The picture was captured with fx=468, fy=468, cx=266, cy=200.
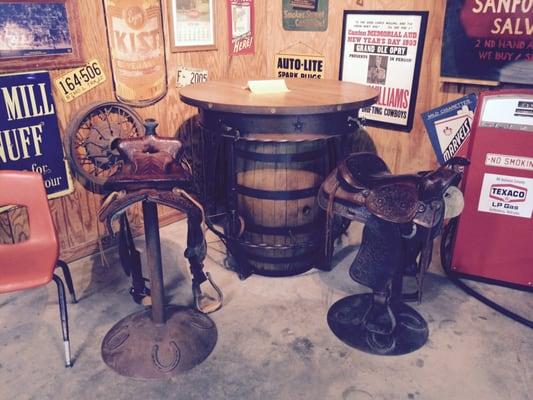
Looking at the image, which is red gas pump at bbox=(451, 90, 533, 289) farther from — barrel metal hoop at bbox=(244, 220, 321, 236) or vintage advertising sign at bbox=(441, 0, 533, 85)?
barrel metal hoop at bbox=(244, 220, 321, 236)

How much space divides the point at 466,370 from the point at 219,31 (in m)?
2.94

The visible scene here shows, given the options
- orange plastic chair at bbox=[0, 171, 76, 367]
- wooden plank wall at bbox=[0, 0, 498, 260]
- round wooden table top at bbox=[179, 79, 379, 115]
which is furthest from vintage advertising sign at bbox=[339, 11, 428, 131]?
orange plastic chair at bbox=[0, 171, 76, 367]

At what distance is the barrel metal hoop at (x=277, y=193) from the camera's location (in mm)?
2799

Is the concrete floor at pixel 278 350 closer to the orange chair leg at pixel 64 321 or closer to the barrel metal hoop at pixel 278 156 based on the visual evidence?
the orange chair leg at pixel 64 321

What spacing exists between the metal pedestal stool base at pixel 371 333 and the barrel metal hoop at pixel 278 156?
885 mm

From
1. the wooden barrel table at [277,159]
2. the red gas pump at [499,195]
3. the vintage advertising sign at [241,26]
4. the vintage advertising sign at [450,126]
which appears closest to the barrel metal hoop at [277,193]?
the wooden barrel table at [277,159]

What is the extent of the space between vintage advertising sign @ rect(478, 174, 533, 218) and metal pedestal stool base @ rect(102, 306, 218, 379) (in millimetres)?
1799

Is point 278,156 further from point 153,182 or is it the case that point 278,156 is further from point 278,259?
point 153,182

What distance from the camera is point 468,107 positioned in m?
3.16

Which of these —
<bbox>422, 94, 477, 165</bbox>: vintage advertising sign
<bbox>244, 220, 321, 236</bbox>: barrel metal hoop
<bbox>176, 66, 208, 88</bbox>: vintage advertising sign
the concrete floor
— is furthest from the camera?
<bbox>176, 66, 208, 88</bbox>: vintage advertising sign

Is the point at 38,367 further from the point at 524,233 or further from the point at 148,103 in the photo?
the point at 524,233

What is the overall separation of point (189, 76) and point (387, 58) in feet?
4.90

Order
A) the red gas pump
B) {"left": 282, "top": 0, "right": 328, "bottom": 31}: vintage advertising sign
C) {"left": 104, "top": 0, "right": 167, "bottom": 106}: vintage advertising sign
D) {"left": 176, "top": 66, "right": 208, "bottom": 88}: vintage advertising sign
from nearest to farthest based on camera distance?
the red gas pump < {"left": 104, "top": 0, "right": 167, "bottom": 106}: vintage advertising sign < {"left": 176, "top": 66, "right": 208, "bottom": 88}: vintage advertising sign < {"left": 282, "top": 0, "right": 328, "bottom": 31}: vintage advertising sign

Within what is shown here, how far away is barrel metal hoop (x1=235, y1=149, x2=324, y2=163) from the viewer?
2.73m
